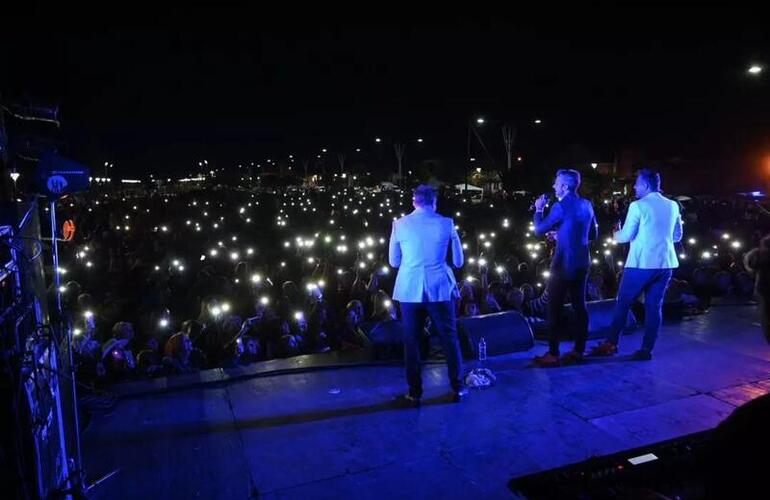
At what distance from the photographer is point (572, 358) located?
17.9 feet

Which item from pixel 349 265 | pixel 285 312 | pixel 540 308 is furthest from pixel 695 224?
pixel 285 312

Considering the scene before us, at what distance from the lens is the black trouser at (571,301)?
5316 mm

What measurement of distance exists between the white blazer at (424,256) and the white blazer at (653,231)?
2047 millimetres

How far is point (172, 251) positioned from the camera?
49.9ft

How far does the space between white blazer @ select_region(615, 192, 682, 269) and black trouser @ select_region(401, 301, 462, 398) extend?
2.12 m

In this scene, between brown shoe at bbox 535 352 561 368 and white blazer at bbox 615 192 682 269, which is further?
brown shoe at bbox 535 352 561 368

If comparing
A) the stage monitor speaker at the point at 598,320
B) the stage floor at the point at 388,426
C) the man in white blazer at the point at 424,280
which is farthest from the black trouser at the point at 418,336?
the stage monitor speaker at the point at 598,320

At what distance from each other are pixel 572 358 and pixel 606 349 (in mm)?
477

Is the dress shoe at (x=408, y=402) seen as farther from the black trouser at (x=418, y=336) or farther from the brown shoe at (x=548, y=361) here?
the brown shoe at (x=548, y=361)

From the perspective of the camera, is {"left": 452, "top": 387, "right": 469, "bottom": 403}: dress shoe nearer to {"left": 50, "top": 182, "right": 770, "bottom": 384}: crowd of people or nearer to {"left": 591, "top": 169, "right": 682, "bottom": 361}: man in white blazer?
{"left": 50, "top": 182, "right": 770, "bottom": 384}: crowd of people

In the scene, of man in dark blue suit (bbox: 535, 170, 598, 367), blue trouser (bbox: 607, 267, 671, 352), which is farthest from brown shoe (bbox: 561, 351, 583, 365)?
blue trouser (bbox: 607, 267, 671, 352)

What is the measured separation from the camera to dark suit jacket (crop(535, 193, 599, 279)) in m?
5.22

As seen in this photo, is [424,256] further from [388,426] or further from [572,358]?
[572,358]

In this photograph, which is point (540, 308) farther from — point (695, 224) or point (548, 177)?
point (548, 177)
